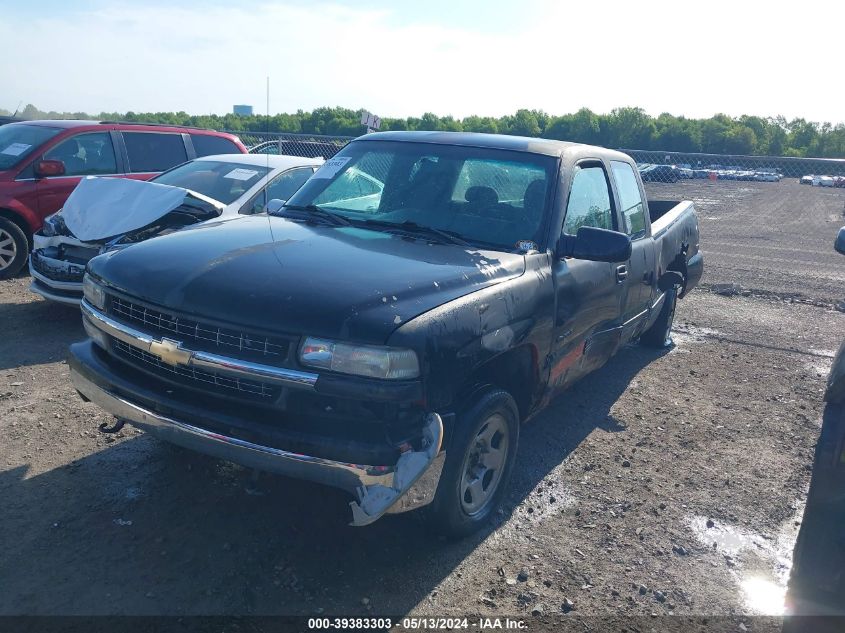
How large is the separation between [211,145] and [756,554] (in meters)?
8.28

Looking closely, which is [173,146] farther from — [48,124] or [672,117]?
[672,117]

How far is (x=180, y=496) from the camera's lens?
3771mm

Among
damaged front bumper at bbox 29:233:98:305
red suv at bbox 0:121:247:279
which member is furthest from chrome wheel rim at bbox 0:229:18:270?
damaged front bumper at bbox 29:233:98:305

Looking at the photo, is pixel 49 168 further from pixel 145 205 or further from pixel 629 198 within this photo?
pixel 629 198

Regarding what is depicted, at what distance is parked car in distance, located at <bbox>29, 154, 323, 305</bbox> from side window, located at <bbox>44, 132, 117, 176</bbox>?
5.04 ft

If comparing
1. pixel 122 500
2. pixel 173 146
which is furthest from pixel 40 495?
pixel 173 146

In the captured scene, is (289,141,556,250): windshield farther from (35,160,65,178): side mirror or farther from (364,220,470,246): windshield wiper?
(35,160,65,178): side mirror

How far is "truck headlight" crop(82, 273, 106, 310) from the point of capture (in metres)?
3.53

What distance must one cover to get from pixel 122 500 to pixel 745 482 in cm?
367

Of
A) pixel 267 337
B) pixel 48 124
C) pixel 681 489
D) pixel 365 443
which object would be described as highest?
pixel 48 124

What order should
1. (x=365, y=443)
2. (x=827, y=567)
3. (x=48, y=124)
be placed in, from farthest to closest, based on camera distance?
1. (x=48, y=124)
2. (x=365, y=443)
3. (x=827, y=567)

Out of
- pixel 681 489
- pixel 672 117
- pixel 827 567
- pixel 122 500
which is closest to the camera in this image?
pixel 827 567

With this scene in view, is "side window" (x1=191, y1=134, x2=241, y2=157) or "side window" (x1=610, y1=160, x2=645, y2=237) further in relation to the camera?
"side window" (x1=191, y1=134, x2=241, y2=157)

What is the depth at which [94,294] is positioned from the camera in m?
3.62
